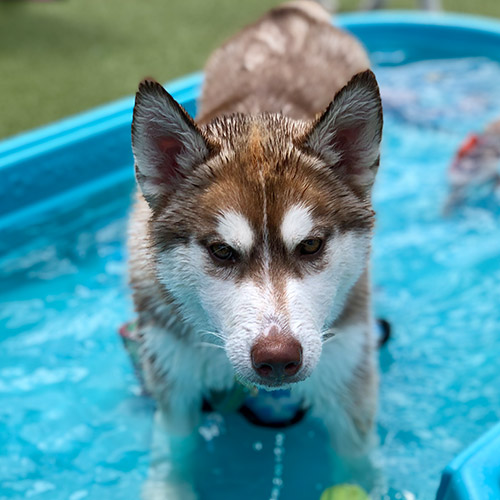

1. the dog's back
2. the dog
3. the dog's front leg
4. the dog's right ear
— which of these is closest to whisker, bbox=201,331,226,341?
the dog

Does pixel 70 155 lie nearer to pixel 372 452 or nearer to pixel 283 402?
pixel 283 402

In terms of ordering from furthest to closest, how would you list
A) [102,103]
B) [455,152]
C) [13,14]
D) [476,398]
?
[13,14] → [102,103] → [455,152] → [476,398]

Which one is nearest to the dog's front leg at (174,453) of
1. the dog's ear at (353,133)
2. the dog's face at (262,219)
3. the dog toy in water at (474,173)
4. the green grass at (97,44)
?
the dog's face at (262,219)

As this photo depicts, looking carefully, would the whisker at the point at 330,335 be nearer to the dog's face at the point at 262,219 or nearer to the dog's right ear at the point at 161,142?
the dog's face at the point at 262,219

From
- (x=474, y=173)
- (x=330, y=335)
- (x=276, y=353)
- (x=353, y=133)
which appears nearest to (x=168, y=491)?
(x=330, y=335)

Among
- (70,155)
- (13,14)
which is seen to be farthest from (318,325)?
(13,14)

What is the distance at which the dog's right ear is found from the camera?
2.16 meters

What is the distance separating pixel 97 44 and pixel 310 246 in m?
6.02

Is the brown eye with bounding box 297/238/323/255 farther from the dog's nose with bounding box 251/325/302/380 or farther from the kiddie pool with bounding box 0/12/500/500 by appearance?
the kiddie pool with bounding box 0/12/500/500

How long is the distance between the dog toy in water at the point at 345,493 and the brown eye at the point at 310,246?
1236mm

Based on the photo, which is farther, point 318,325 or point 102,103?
point 102,103

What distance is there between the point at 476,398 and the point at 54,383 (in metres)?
2.31

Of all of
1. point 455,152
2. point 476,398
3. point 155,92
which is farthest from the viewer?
point 455,152

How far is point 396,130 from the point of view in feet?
19.8
